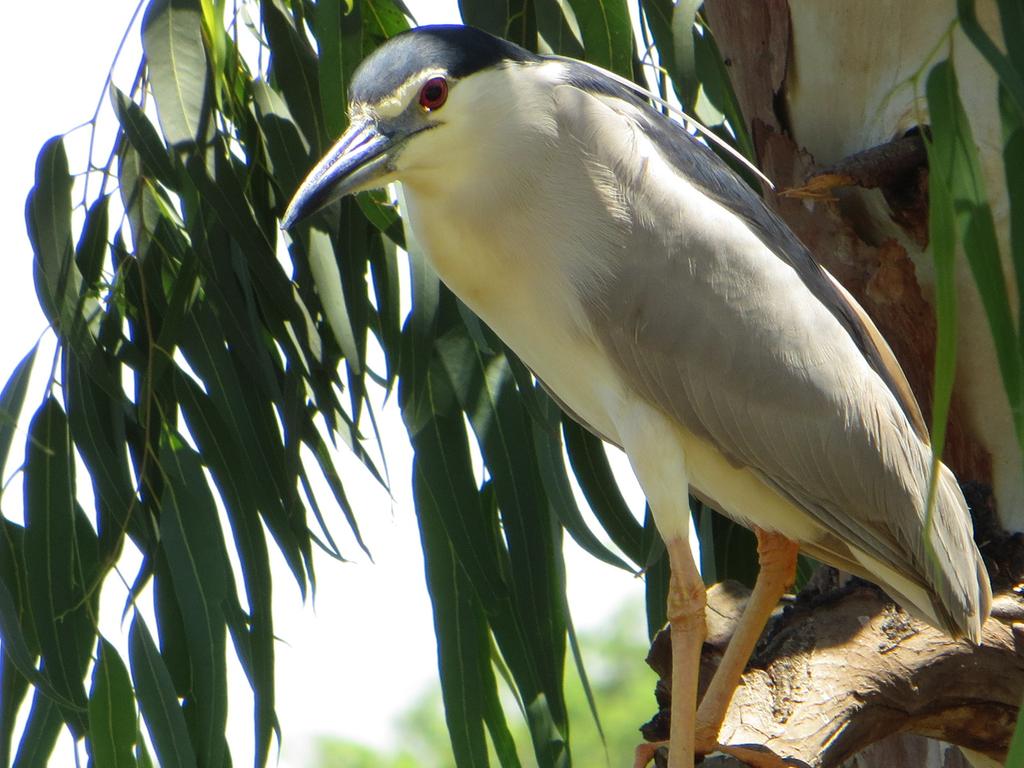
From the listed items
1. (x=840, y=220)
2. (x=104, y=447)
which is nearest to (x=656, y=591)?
(x=840, y=220)

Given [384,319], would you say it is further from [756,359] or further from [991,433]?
[991,433]

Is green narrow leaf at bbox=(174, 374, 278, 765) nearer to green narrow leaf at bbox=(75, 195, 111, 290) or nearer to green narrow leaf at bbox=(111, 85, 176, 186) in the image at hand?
green narrow leaf at bbox=(75, 195, 111, 290)

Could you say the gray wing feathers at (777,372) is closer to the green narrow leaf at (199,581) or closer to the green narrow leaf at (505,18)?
the green narrow leaf at (505,18)

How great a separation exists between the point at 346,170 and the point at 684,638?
82 cm

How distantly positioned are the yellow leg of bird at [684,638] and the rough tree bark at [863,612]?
→ 69mm

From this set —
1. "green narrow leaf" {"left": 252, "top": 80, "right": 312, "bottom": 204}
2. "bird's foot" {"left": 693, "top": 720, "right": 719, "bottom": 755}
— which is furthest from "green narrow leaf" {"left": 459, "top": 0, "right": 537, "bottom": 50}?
"bird's foot" {"left": 693, "top": 720, "right": 719, "bottom": 755}

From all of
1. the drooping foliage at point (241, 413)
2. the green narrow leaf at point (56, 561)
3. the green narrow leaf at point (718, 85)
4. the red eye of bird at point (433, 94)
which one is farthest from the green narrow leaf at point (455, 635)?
the green narrow leaf at point (718, 85)

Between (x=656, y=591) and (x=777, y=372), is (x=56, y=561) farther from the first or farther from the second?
(x=777, y=372)

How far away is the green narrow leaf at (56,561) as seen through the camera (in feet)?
7.29

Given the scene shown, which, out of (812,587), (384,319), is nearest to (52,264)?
(384,319)

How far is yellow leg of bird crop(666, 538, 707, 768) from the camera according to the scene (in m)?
1.83

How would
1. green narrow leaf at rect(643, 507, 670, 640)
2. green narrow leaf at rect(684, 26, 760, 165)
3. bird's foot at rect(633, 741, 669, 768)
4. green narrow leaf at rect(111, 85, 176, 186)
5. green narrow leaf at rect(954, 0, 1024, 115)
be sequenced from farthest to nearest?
green narrow leaf at rect(643, 507, 670, 640), green narrow leaf at rect(684, 26, 760, 165), green narrow leaf at rect(111, 85, 176, 186), bird's foot at rect(633, 741, 669, 768), green narrow leaf at rect(954, 0, 1024, 115)

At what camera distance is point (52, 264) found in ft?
7.07

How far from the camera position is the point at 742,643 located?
6.43 ft
